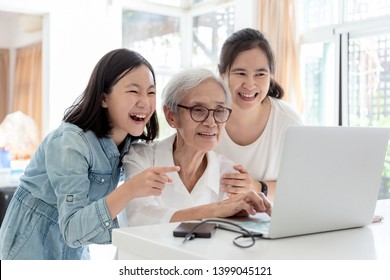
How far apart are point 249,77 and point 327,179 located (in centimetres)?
110

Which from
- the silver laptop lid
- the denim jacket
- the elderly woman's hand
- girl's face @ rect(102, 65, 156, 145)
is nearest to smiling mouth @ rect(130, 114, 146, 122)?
girl's face @ rect(102, 65, 156, 145)

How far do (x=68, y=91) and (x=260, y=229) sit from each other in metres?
3.83

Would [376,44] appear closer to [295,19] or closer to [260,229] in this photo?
[295,19]

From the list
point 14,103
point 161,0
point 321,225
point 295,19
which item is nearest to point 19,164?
point 14,103

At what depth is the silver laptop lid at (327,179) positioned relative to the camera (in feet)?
3.68

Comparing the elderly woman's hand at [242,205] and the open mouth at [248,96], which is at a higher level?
the open mouth at [248,96]

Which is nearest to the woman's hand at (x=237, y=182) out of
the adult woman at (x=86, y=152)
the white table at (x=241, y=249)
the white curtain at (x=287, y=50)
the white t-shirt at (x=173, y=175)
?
the white t-shirt at (x=173, y=175)

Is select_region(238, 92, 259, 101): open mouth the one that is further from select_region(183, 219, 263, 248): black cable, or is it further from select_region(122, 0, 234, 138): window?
select_region(122, 0, 234, 138): window

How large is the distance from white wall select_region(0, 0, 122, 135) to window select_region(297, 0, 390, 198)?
1.80 metres

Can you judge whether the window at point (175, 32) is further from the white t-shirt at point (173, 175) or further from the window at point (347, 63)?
the white t-shirt at point (173, 175)

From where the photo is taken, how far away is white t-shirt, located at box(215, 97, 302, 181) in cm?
225

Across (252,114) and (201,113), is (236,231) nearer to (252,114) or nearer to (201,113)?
(201,113)

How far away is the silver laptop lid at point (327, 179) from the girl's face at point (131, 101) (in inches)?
28.8

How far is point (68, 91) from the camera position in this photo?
15.6 ft
